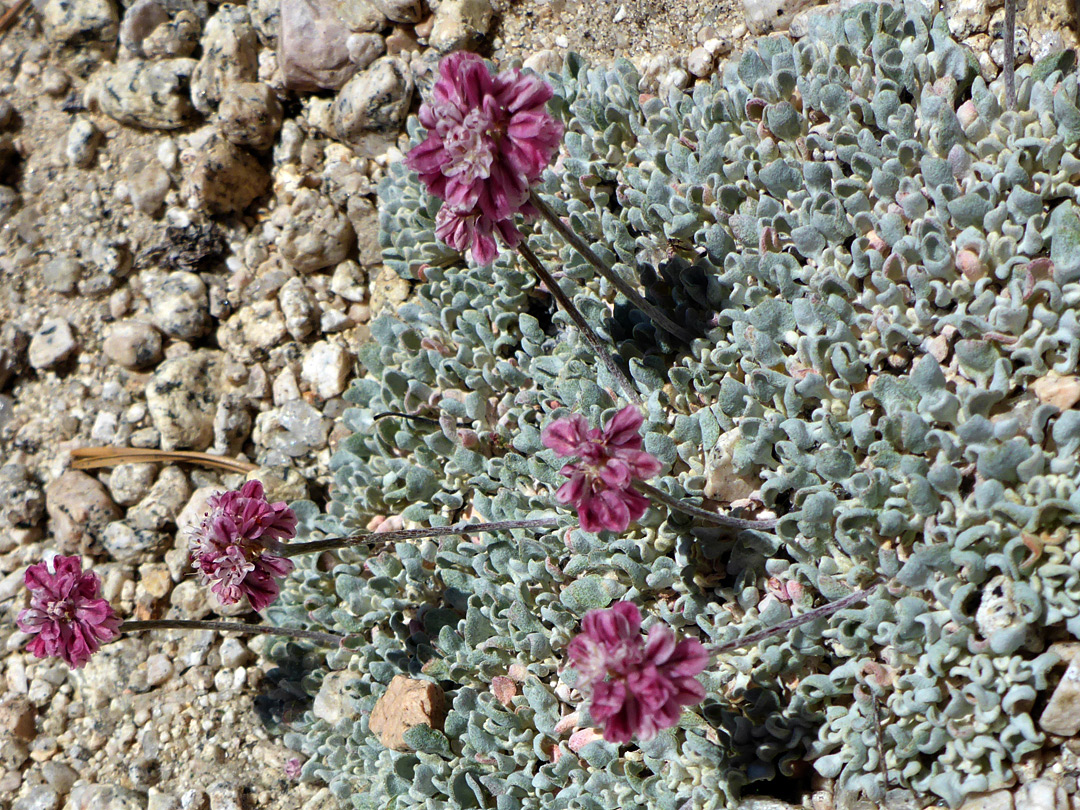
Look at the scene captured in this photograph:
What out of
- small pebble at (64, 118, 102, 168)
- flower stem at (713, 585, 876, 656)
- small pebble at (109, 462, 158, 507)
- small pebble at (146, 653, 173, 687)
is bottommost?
small pebble at (146, 653, 173, 687)

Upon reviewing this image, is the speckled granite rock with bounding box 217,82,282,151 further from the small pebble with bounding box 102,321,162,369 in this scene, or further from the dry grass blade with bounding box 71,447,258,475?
the dry grass blade with bounding box 71,447,258,475

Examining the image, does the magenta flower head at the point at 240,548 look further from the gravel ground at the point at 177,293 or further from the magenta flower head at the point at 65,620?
the gravel ground at the point at 177,293

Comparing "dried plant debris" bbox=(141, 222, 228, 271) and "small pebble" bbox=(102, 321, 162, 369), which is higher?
"dried plant debris" bbox=(141, 222, 228, 271)

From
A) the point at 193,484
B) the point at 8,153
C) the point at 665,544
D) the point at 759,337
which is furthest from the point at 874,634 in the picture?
the point at 8,153

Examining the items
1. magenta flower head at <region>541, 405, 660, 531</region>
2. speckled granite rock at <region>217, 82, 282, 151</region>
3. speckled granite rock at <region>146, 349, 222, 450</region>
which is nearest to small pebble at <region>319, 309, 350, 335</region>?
speckled granite rock at <region>146, 349, 222, 450</region>

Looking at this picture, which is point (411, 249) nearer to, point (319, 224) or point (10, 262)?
point (319, 224)

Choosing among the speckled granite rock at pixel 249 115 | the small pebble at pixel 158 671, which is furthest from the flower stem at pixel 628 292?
the small pebble at pixel 158 671

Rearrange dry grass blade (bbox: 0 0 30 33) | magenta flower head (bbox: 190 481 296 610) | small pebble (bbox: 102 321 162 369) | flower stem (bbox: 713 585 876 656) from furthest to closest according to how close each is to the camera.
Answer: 1. dry grass blade (bbox: 0 0 30 33)
2. small pebble (bbox: 102 321 162 369)
3. magenta flower head (bbox: 190 481 296 610)
4. flower stem (bbox: 713 585 876 656)
